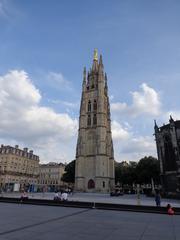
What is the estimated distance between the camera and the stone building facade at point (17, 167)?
83.7 m

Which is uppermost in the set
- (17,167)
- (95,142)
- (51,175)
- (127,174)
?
(95,142)

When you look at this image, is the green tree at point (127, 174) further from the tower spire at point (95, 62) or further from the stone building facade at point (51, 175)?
the tower spire at point (95, 62)

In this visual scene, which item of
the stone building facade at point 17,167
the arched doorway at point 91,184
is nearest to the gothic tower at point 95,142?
the arched doorway at point 91,184

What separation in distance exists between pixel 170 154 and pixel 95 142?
102 ft

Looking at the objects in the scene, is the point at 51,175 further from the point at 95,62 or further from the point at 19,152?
the point at 95,62

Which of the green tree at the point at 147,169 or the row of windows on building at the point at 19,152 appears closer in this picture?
the green tree at the point at 147,169

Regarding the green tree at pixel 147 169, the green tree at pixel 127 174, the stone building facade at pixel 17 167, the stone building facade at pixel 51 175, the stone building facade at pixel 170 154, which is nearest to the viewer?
the stone building facade at pixel 170 154

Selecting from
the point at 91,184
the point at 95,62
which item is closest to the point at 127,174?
the point at 91,184

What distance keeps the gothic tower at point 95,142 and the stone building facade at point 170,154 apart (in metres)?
24.5

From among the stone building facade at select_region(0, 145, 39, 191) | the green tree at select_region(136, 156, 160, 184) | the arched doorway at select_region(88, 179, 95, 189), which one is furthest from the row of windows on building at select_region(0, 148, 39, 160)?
the green tree at select_region(136, 156, 160, 184)

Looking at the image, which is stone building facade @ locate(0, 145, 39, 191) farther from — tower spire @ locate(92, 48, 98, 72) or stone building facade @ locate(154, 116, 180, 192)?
stone building facade @ locate(154, 116, 180, 192)

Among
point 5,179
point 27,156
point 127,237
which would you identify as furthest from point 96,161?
point 127,237

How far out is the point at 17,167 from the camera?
9194 centimetres

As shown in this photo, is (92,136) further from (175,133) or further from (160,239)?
(160,239)
